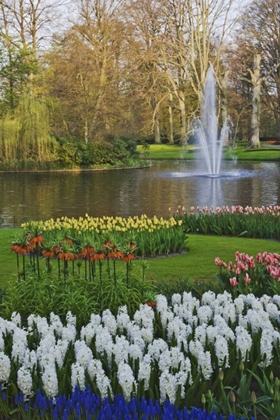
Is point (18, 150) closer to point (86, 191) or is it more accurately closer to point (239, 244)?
point (86, 191)

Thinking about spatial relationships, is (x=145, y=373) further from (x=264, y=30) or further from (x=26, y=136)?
(x=264, y=30)

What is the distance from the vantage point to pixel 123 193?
2333 cm

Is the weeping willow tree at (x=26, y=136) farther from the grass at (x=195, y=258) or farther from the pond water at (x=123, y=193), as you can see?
the grass at (x=195, y=258)

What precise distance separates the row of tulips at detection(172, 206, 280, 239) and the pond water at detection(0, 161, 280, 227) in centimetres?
426

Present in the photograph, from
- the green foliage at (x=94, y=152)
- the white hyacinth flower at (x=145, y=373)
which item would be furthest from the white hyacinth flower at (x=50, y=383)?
the green foliage at (x=94, y=152)

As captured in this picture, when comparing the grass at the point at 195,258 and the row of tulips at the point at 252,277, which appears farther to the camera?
the grass at the point at 195,258

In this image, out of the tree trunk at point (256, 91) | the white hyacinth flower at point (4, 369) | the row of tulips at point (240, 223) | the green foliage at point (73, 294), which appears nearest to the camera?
the white hyacinth flower at point (4, 369)

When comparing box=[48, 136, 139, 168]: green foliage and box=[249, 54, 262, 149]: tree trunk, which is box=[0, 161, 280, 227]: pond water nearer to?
box=[48, 136, 139, 168]: green foliage

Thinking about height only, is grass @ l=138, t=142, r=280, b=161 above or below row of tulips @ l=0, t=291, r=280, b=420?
above

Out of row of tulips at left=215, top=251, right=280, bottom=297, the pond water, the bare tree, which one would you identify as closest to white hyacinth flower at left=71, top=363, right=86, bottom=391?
row of tulips at left=215, top=251, right=280, bottom=297

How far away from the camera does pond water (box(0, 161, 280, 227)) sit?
1858 centimetres

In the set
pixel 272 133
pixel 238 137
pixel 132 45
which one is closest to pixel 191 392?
pixel 132 45

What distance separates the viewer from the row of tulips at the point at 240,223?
474 inches

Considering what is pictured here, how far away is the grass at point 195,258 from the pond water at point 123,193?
5.32m
